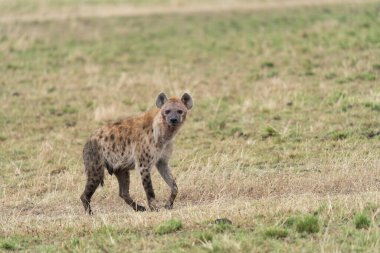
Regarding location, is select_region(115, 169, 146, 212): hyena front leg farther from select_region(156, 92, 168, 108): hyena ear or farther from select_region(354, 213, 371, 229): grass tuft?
select_region(354, 213, 371, 229): grass tuft

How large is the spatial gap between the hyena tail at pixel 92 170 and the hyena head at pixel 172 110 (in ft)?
2.68

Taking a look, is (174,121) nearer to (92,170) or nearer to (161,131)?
(161,131)

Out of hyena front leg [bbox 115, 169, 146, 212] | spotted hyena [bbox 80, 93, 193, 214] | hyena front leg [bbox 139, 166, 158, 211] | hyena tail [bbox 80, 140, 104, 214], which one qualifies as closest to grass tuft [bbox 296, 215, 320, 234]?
spotted hyena [bbox 80, 93, 193, 214]

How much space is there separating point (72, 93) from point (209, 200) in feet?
26.8

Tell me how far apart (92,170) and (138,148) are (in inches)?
21.9

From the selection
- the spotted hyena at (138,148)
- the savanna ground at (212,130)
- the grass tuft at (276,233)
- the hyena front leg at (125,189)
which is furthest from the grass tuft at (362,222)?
the hyena front leg at (125,189)

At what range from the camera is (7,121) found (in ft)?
49.4

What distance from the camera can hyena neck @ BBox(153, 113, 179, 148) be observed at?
367 inches

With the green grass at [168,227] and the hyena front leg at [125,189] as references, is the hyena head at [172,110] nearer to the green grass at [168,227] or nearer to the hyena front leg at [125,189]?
the hyena front leg at [125,189]

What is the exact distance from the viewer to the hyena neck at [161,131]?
367 inches

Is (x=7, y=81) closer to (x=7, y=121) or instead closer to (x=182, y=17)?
(x=7, y=121)

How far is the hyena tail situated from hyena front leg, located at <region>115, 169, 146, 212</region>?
237 mm

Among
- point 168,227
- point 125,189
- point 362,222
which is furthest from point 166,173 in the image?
point 362,222

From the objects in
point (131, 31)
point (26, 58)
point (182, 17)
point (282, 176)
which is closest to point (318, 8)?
point (182, 17)
